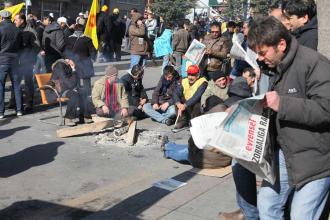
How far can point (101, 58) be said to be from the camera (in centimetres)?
1688

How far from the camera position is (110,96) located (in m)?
8.33


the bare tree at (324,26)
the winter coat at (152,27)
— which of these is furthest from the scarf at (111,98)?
the winter coat at (152,27)

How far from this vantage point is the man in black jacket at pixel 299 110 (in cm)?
269

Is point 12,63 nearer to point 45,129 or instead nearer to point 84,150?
point 45,129

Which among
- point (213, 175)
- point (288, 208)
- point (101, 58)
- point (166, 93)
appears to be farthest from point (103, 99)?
point (101, 58)

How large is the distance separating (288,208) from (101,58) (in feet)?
46.5

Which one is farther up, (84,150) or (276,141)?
(276,141)

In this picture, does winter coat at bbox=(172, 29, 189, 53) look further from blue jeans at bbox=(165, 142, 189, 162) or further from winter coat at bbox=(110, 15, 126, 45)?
blue jeans at bbox=(165, 142, 189, 162)

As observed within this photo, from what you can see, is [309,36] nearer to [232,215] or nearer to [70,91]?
[232,215]

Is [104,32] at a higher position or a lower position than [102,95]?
higher

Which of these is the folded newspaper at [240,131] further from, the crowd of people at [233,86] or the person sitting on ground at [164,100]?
the person sitting on ground at [164,100]

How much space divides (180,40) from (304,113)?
10.3 m

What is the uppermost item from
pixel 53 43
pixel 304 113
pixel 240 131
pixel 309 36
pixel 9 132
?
pixel 309 36

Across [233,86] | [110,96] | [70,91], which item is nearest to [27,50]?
[70,91]
